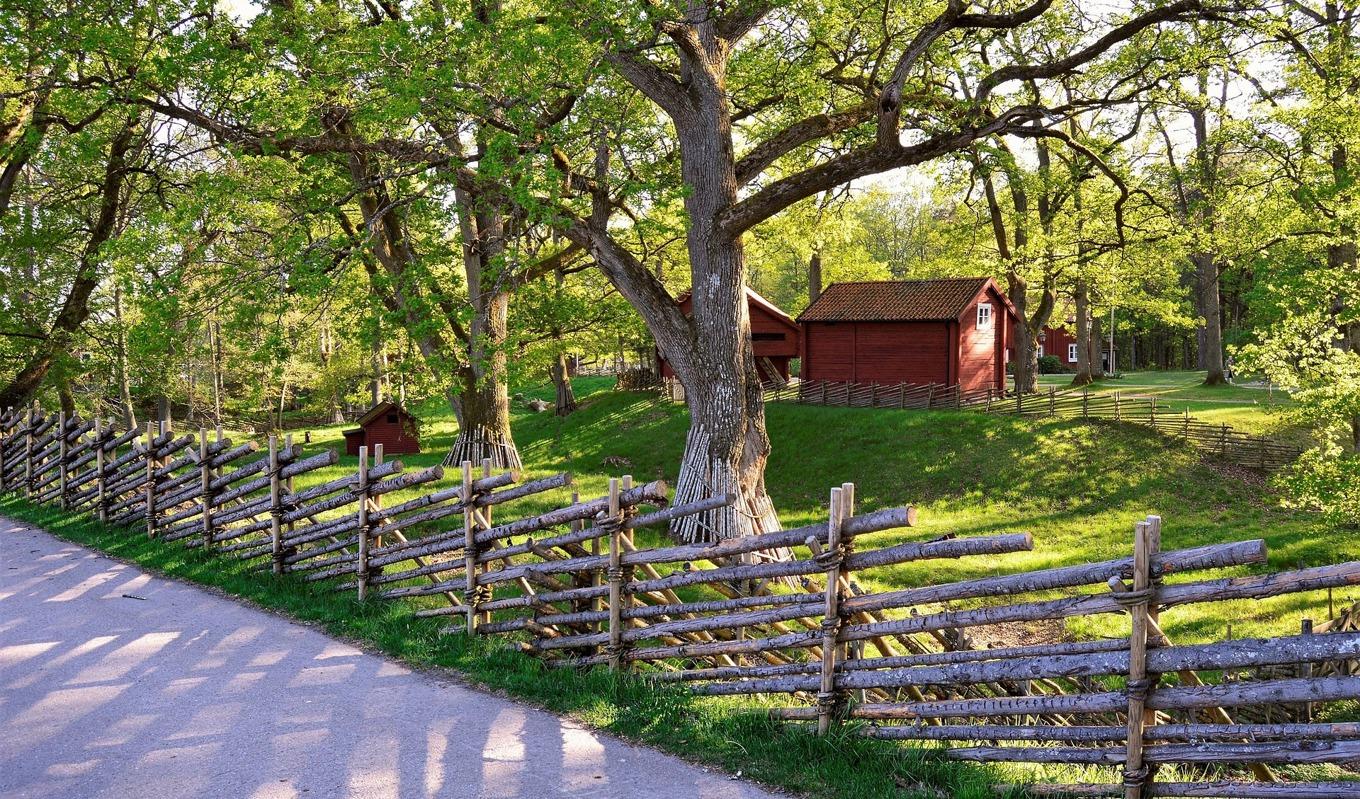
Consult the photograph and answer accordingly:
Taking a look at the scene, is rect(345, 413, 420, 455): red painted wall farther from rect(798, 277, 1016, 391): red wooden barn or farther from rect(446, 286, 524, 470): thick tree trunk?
rect(798, 277, 1016, 391): red wooden barn

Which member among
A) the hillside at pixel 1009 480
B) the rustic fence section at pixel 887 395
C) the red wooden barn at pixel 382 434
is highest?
the rustic fence section at pixel 887 395

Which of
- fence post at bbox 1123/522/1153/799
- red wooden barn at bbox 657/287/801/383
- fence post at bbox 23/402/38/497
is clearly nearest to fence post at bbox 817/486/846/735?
fence post at bbox 1123/522/1153/799

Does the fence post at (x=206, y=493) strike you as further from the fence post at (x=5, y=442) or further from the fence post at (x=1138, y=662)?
the fence post at (x=1138, y=662)

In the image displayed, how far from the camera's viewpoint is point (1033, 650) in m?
5.54

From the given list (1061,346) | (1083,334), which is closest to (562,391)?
(1083,334)

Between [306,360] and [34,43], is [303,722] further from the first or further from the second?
[306,360]

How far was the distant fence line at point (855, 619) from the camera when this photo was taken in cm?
471

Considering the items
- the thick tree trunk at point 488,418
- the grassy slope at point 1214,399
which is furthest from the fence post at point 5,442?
the grassy slope at point 1214,399

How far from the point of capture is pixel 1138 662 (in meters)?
4.91

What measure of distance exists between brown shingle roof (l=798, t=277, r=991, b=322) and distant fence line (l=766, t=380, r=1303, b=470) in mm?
2676

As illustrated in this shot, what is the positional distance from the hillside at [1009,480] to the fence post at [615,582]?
A: 10295mm

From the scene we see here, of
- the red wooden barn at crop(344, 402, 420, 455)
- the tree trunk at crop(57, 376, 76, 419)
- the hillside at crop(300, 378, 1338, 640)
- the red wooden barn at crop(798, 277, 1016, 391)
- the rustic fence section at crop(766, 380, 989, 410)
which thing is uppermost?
the red wooden barn at crop(798, 277, 1016, 391)

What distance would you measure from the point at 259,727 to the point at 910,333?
30535 millimetres

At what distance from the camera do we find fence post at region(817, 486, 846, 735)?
616cm
